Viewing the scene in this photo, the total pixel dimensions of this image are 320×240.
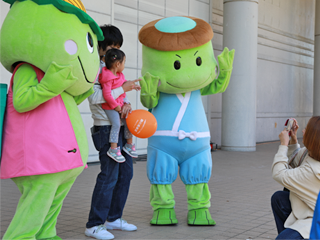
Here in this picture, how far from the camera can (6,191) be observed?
609 cm

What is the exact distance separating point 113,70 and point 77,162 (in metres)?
1.20

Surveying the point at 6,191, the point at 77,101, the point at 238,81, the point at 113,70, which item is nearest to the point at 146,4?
the point at 238,81

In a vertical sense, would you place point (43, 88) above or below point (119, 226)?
above

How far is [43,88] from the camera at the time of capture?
279cm

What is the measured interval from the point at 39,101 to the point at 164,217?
82.8 inches

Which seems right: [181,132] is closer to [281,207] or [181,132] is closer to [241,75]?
[281,207]

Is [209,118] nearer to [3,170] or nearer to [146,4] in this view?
[146,4]

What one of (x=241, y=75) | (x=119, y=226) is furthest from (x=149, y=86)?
(x=241, y=75)

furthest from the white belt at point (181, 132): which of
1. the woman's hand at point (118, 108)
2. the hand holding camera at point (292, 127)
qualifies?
the hand holding camera at point (292, 127)

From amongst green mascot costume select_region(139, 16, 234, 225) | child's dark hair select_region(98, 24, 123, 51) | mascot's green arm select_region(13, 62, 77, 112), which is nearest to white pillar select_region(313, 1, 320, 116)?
green mascot costume select_region(139, 16, 234, 225)

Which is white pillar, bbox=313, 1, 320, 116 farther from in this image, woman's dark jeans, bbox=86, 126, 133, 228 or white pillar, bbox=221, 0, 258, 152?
woman's dark jeans, bbox=86, 126, 133, 228

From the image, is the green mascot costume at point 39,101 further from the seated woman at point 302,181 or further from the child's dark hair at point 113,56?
the seated woman at point 302,181

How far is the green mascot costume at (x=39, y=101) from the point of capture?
112 inches

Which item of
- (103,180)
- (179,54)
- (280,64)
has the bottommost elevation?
(103,180)
